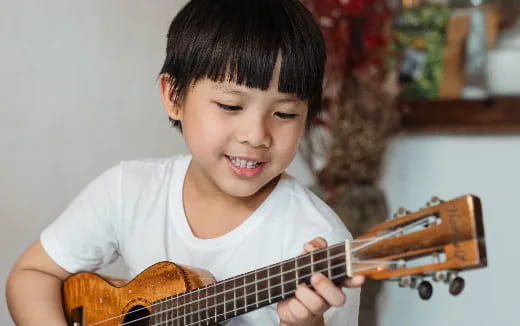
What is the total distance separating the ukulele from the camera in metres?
0.63

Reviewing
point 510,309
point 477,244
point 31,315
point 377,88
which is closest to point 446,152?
point 377,88

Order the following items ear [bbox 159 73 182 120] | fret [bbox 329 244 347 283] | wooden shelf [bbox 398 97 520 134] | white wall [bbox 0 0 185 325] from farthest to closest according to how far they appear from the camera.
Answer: wooden shelf [bbox 398 97 520 134] → white wall [bbox 0 0 185 325] → ear [bbox 159 73 182 120] → fret [bbox 329 244 347 283]

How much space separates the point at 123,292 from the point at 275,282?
1.11 ft

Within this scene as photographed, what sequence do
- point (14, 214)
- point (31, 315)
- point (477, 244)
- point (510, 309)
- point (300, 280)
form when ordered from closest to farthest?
point (477, 244)
point (300, 280)
point (31, 315)
point (14, 214)
point (510, 309)

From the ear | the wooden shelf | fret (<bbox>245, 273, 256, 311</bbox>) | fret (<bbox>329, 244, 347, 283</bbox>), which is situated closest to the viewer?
fret (<bbox>329, 244, 347, 283</bbox>)

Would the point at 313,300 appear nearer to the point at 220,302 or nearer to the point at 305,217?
the point at 220,302

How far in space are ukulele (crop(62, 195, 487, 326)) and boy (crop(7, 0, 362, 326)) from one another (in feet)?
0.11

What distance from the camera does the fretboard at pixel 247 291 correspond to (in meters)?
0.75

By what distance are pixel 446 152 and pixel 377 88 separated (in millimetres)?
257

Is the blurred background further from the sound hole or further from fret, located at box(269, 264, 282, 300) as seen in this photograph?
fret, located at box(269, 264, 282, 300)

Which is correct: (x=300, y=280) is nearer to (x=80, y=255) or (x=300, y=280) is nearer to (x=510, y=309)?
(x=80, y=255)

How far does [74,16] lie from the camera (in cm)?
160

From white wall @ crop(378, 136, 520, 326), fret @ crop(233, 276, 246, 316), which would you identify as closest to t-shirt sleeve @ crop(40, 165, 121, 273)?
fret @ crop(233, 276, 246, 316)

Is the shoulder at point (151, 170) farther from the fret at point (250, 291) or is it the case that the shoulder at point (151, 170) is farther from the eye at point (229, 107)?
the fret at point (250, 291)
